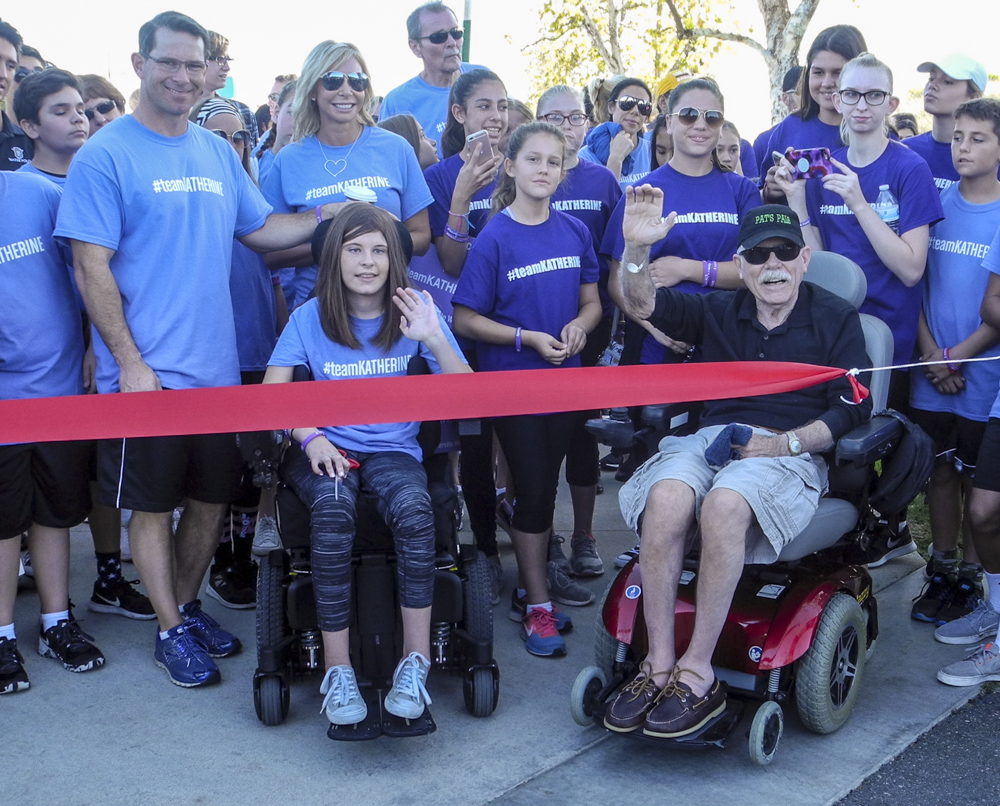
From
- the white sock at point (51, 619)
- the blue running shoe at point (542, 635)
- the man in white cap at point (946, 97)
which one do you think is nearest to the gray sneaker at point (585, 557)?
the blue running shoe at point (542, 635)

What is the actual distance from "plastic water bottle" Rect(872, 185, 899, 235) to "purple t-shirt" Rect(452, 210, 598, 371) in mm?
1293

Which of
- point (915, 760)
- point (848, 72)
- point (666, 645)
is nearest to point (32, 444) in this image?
point (666, 645)

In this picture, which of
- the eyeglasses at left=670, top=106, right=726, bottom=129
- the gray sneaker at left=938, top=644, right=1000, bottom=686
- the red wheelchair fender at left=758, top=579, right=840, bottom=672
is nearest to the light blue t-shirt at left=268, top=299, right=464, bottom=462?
the red wheelchair fender at left=758, top=579, right=840, bottom=672

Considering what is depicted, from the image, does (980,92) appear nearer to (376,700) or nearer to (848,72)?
(848,72)

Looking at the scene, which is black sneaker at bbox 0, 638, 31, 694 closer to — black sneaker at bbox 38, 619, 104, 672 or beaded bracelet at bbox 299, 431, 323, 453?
black sneaker at bbox 38, 619, 104, 672

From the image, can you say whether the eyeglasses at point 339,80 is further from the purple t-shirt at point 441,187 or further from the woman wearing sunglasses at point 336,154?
the purple t-shirt at point 441,187

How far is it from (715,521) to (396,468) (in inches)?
42.8

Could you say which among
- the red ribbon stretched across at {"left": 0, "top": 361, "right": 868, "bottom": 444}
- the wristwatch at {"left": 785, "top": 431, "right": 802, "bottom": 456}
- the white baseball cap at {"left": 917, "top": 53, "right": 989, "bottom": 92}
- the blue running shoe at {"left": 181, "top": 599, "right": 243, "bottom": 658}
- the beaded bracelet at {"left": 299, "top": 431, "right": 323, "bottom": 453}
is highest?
the white baseball cap at {"left": 917, "top": 53, "right": 989, "bottom": 92}

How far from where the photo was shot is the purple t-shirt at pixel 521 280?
4.17 m

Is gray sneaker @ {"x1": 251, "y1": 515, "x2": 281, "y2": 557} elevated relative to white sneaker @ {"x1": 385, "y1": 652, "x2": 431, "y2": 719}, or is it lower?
lower

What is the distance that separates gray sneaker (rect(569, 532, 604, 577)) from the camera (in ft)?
15.8

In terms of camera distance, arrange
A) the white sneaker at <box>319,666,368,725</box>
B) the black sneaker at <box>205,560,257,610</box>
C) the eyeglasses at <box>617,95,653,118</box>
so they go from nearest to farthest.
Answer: the white sneaker at <box>319,666,368,725</box>, the black sneaker at <box>205,560,257,610</box>, the eyeglasses at <box>617,95,653,118</box>

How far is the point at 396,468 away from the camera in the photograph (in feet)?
11.5

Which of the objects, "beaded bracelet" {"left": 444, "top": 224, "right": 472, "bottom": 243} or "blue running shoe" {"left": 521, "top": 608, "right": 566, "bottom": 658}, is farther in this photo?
"beaded bracelet" {"left": 444, "top": 224, "right": 472, "bottom": 243}
